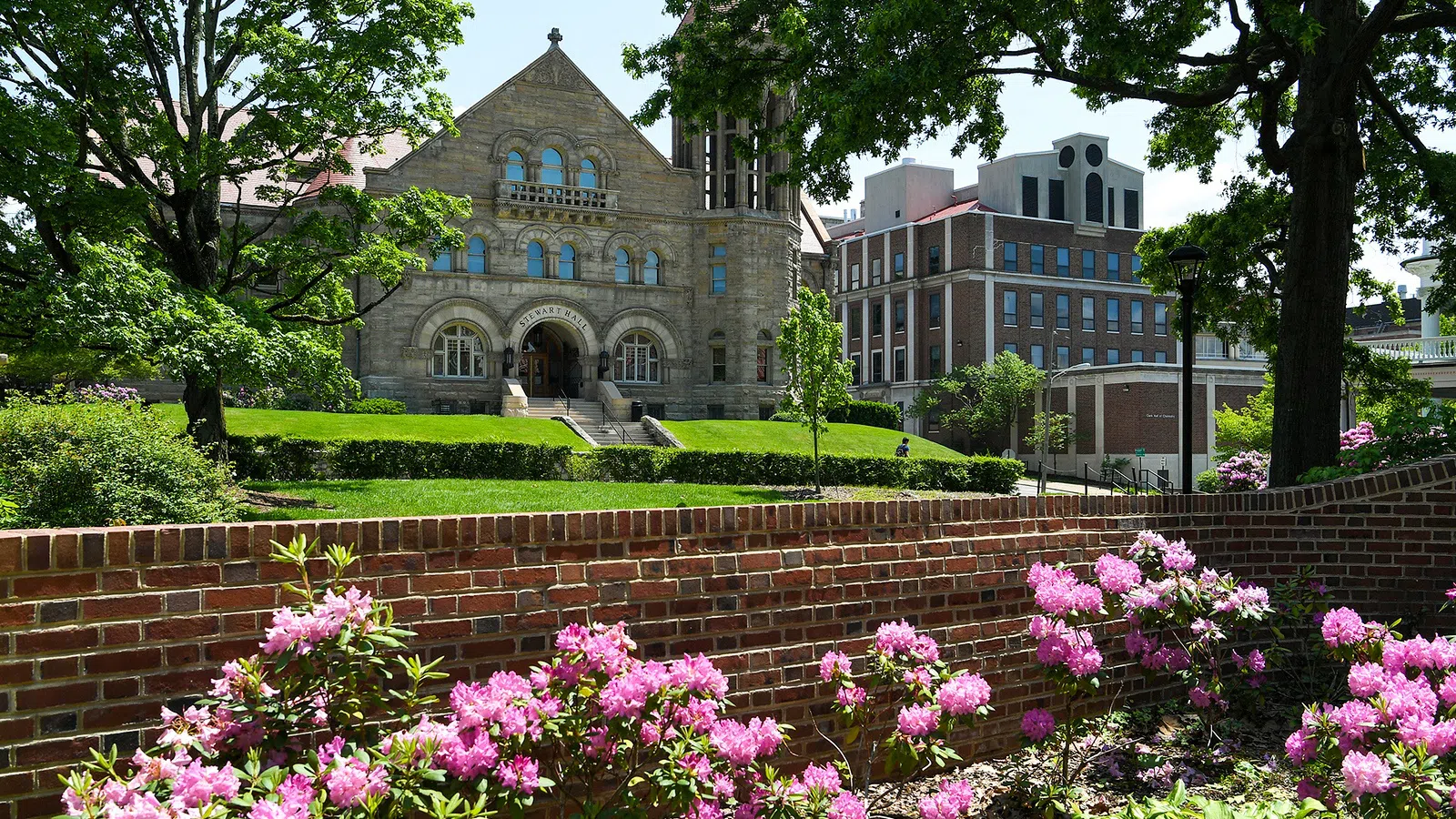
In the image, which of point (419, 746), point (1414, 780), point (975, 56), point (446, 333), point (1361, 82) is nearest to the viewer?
point (419, 746)

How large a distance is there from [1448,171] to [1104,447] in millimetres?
44840

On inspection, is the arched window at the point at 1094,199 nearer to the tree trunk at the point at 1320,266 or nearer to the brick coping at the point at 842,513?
the tree trunk at the point at 1320,266

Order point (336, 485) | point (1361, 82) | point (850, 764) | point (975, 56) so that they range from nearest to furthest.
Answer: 1. point (850, 764)
2. point (975, 56)
3. point (1361, 82)
4. point (336, 485)

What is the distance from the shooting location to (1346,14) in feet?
38.7

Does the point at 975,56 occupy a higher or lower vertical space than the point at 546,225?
lower

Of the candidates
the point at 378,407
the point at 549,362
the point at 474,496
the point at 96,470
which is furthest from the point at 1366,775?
the point at 549,362

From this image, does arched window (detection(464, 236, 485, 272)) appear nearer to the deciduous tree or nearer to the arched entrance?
the arched entrance

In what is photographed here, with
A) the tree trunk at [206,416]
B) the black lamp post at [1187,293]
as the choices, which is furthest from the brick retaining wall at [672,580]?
the tree trunk at [206,416]

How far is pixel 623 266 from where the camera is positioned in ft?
150

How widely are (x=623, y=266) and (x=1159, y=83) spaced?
33478mm

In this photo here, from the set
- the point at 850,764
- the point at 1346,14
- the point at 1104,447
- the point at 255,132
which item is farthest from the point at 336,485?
the point at 1104,447

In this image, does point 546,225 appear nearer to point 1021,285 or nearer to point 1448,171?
point 1448,171

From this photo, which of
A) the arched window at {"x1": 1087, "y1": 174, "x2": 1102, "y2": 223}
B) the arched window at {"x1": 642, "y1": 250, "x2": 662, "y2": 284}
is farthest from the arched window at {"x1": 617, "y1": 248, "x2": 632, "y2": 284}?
the arched window at {"x1": 1087, "y1": 174, "x2": 1102, "y2": 223}

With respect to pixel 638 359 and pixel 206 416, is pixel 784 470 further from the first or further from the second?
pixel 638 359
